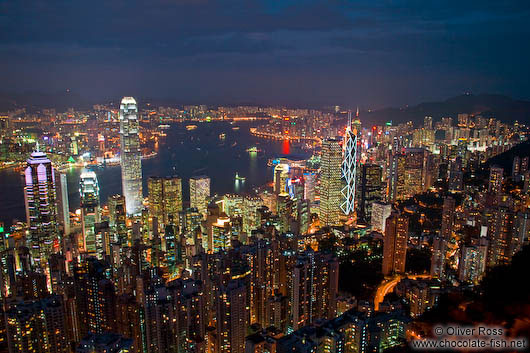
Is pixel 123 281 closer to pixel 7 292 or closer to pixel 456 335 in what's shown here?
pixel 7 292

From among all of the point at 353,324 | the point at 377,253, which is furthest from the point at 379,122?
the point at 353,324

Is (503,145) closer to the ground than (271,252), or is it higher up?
higher up

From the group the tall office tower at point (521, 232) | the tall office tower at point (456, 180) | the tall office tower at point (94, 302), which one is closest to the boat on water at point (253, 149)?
the tall office tower at point (456, 180)

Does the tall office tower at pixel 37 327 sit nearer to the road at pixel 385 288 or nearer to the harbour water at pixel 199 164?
the road at pixel 385 288

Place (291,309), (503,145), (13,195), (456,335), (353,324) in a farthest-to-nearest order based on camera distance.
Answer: (503,145) < (13,195) < (291,309) < (353,324) < (456,335)

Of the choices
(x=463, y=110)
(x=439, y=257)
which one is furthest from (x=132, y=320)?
(x=463, y=110)
